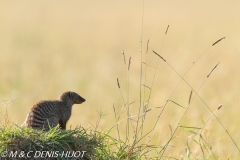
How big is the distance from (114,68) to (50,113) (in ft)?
33.3

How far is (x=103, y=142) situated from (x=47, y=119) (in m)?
0.76

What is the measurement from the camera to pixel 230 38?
2161 cm

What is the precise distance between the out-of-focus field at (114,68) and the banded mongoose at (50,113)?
10.0 inches

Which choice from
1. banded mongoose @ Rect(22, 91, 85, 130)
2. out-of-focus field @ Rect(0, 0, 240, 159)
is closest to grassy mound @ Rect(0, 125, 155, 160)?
banded mongoose @ Rect(22, 91, 85, 130)

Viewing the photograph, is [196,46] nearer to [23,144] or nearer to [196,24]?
[196,24]

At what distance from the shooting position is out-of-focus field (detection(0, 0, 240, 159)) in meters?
10.5

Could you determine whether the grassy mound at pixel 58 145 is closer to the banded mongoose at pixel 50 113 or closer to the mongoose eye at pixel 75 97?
the banded mongoose at pixel 50 113

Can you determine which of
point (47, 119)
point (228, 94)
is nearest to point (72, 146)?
point (47, 119)

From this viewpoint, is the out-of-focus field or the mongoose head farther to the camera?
the out-of-focus field

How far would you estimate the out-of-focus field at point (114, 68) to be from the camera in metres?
10.5

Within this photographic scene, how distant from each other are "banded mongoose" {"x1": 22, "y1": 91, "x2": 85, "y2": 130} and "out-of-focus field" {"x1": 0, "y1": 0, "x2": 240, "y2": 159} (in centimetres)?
26

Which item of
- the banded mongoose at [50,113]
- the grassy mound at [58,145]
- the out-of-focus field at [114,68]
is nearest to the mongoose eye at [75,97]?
the banded mongoose at [50,113]

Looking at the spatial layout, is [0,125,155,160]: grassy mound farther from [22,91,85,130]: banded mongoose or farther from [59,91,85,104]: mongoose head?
[59,91,85,104]: mongoose head

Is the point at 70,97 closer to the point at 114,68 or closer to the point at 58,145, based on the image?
the point at 58,145
